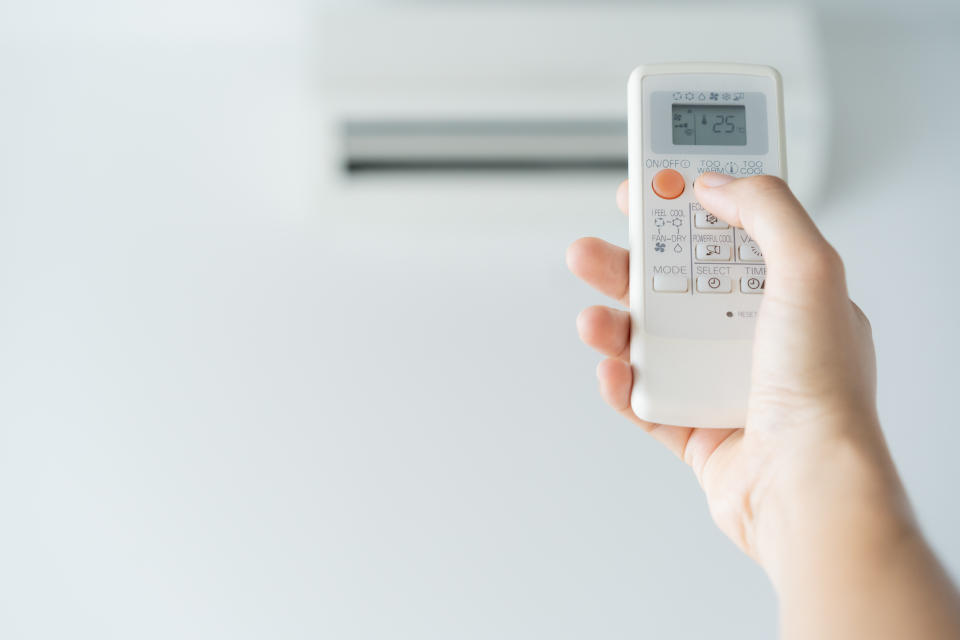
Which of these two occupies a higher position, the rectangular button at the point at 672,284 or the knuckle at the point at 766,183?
the knuckle at the point at 766,183

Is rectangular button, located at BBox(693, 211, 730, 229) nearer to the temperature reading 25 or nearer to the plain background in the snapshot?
the temperature reading 25

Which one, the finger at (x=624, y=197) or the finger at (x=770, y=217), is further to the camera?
the finger at (x=624, y=197)

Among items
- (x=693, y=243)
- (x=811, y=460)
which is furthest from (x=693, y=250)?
(x=811, y=460)

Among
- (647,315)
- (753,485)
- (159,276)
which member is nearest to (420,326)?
(159,276)

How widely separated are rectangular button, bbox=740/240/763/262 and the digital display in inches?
3.8

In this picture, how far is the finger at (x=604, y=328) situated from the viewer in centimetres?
72

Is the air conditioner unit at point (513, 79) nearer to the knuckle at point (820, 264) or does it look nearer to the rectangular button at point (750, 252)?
the rectangular button at point (750, 252)

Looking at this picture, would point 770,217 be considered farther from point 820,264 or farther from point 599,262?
point 599,262

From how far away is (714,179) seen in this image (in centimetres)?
67

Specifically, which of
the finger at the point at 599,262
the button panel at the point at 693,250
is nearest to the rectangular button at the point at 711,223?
the button panel at the point at 693,250

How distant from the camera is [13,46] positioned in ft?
4.25

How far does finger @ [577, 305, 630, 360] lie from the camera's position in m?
0.72

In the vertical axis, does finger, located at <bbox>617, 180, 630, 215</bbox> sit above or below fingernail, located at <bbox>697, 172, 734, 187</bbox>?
above

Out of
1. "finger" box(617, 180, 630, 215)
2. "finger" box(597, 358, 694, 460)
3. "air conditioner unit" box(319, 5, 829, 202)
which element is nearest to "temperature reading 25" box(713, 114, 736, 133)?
"finger" box(617, 180, 630, 215)
